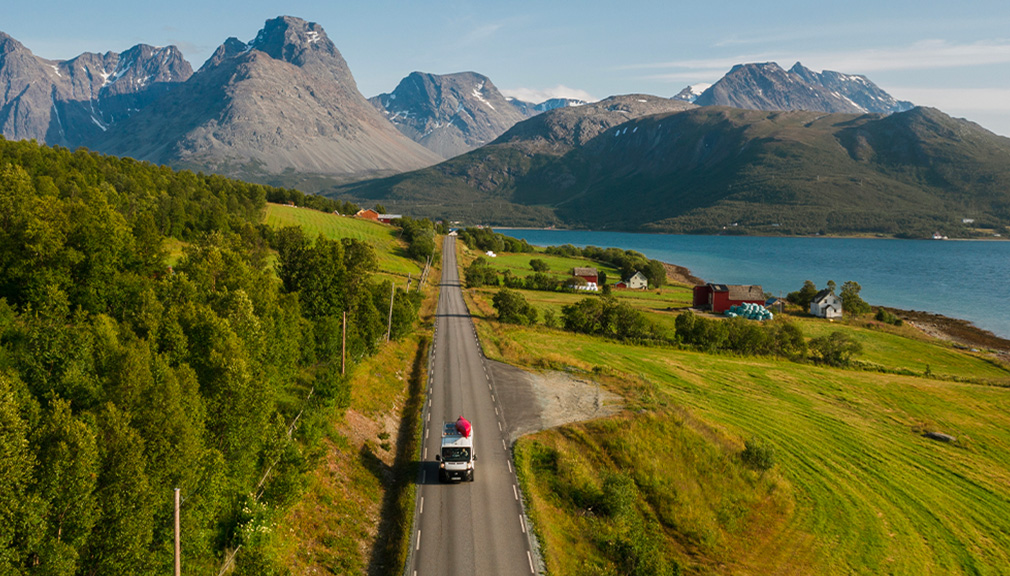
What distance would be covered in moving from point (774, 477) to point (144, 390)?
132 feet

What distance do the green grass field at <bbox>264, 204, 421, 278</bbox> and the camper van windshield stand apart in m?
86.9

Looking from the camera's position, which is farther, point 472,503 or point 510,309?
point 510,309

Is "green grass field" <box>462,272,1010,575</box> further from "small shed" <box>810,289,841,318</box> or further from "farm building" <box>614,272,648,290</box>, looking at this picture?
"farm building" <box>614,272,648,290</box>

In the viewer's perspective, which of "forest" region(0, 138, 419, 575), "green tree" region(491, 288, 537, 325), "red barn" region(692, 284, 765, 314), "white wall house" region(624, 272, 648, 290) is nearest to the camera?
"forest" region(0, 138, 419, 575)

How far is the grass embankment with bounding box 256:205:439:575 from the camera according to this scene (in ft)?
87.4

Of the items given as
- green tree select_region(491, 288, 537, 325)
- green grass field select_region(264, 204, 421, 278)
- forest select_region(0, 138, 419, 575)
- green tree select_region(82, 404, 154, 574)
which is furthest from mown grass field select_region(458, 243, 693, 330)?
green tree select_region(82, 404, 154, 574)

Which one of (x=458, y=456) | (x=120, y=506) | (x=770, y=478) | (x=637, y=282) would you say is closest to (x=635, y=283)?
(x=637, y=282)

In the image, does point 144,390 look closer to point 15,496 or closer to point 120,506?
point 120,506

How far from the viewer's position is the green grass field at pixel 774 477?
32.1m

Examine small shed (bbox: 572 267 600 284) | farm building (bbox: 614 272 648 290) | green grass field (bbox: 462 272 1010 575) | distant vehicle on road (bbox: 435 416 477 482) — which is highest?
small shed (bbox: 572 267 600 284)

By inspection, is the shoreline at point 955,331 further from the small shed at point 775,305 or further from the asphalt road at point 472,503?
the asphalt road at point 472,503

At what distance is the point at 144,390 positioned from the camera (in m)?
21.9

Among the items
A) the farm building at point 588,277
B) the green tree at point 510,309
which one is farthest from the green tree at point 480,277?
the green tree at point 510,309

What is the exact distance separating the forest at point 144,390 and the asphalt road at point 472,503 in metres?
7.06
